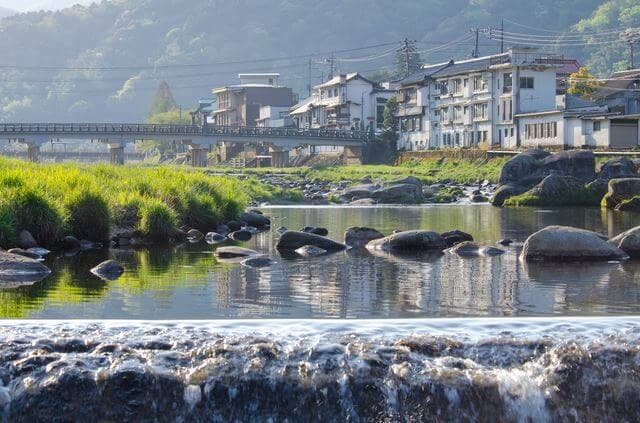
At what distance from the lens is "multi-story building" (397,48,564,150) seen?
68.6 metres

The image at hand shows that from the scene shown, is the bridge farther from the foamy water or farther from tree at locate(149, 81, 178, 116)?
the foamy water

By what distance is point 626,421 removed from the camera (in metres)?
9.58

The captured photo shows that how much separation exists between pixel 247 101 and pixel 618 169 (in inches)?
2839

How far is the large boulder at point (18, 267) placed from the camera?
1549cm


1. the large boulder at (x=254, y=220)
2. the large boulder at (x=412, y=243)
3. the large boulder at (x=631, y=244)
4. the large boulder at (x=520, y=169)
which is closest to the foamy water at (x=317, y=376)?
the large boulder at (x=631, y=244)

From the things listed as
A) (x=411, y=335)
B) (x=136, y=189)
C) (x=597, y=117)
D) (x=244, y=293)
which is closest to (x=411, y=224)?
(x=136, y=189)

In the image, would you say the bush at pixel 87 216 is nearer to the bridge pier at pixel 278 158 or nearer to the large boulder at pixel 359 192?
the large boulder at pixel 359 192

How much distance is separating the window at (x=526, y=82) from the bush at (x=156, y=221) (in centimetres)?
5079

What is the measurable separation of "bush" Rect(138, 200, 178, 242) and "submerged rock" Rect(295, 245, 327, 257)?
352 cm

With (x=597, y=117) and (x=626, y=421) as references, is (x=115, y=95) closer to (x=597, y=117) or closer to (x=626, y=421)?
(x=597, y=117)

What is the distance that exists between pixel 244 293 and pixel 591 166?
108ft

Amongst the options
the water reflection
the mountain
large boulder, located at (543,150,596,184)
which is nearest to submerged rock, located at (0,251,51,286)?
the water reflection

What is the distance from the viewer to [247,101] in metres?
112

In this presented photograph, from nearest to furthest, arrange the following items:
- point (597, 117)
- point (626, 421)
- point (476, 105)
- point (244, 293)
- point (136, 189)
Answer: point (626, 421)
point (244, 293)
point (136, 189)
point (597, 117)
point (476, 105)
